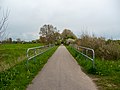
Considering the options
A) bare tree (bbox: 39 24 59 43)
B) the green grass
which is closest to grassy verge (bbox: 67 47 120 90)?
the green grass

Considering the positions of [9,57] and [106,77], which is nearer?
[106,77]

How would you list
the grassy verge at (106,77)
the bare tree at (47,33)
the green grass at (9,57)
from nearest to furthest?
the grassy verge at (106,77)
the green grass at (9,57)
the bare tree at (47,33)

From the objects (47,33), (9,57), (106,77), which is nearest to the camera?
(106,77)

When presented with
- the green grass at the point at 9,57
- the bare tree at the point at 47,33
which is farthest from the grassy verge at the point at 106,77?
the bare tree at the point at 47,33

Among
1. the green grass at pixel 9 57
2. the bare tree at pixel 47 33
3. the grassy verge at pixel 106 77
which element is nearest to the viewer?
the grassy verge at pixel 106 77

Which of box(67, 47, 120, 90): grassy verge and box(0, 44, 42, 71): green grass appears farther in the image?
box(0, 44, 42, 71): green grass

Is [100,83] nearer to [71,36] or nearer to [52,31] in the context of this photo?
[52,31]

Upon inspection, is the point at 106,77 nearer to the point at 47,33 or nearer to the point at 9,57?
the point at 9,57

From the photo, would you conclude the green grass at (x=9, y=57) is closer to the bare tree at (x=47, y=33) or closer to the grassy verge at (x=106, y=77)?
the grassy verge at (x=106, y=77)

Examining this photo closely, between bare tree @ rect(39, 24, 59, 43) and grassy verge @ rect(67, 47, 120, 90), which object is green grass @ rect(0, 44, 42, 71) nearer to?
grassy verge @ rect(67, 47, 120, 90)

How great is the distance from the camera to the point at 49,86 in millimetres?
8227

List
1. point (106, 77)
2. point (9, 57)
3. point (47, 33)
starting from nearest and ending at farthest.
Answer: point (106, 77), point (9, 57), point (47, 33)

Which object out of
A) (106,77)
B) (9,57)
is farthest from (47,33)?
(106,77)

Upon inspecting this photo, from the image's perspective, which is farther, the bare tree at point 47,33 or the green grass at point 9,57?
the bare tree at point 47,33
